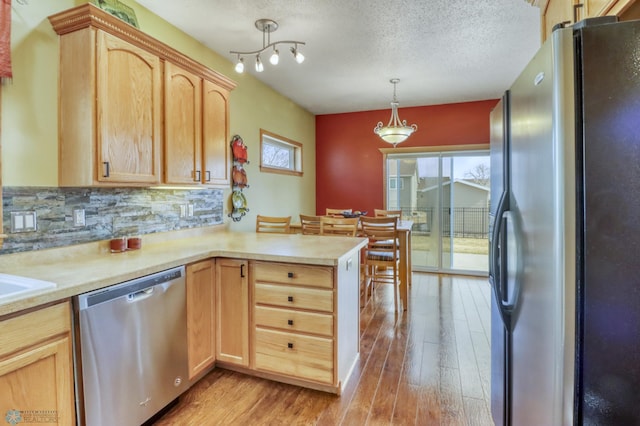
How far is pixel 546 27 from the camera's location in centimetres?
184

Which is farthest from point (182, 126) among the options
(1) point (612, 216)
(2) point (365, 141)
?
(2) point (365, 141)

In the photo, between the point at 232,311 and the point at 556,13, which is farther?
the point at 232,311

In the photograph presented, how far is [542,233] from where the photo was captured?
0.96 metres

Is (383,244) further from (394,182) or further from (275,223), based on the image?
(394,182)

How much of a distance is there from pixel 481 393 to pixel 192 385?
1.84 metres

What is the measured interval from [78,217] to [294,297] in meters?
1.41

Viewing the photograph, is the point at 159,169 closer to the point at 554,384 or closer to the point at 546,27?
the point at 554,384

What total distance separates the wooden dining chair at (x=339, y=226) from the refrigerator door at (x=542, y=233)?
2.09 metres

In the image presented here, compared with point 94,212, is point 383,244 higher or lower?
lower

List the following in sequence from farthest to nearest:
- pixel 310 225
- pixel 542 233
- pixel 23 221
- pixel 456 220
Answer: pixel 456 220 < pixel 310 225 < pixel 23 221 < pixel 542 233

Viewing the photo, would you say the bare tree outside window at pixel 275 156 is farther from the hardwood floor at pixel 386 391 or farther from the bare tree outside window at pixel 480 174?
the bare tree outside window at pixel 480 174

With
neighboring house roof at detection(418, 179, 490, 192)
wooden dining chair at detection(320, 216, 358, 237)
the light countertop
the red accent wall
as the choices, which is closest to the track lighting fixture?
the light countertop

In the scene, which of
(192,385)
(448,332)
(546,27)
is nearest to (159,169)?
(192,385)

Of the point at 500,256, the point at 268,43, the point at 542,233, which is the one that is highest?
the point at 268,43
